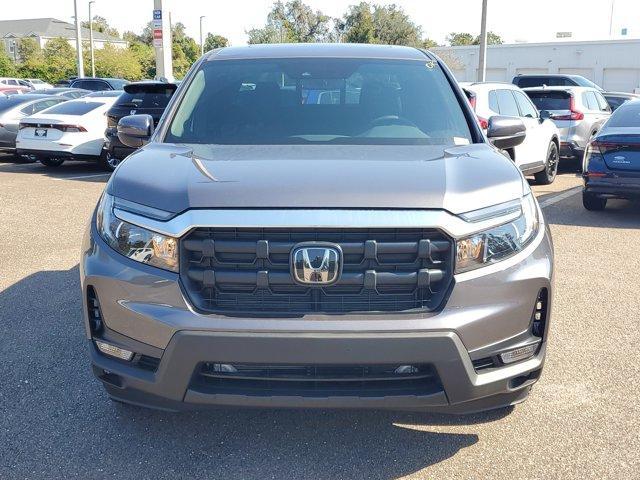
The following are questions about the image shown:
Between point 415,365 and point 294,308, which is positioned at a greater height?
point 294,308

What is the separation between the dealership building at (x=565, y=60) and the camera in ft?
159

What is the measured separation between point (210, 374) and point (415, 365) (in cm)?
78

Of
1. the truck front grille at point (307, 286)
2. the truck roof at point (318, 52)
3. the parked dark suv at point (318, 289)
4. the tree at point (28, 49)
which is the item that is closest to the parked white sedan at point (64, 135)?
the truck roof at point (318, 52)

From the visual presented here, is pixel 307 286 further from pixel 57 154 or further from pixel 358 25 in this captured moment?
pixel 358 25

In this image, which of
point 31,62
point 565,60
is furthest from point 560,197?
point 31,62

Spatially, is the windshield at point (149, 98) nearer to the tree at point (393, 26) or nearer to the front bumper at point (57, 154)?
the front bumper at point (57, 154)

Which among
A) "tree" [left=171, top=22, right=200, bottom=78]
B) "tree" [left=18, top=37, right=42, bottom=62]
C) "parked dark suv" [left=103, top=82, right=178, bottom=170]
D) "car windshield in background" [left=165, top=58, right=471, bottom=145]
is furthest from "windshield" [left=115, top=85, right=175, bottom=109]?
"tree" [left=18, top=37, right=42, bottom=62]

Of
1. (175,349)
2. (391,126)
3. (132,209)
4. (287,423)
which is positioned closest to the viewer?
(175,349)

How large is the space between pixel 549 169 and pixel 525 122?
1.84 m

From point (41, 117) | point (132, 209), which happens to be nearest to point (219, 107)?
point (132, 209)

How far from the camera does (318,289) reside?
275 cm

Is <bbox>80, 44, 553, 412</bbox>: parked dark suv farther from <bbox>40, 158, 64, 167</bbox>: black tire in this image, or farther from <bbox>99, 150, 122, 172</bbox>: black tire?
<bbox>40, 158, 64, 167</bbox>: black tire

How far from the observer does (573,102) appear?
13.5 meters

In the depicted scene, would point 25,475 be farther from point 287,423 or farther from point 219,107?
point 219,107
